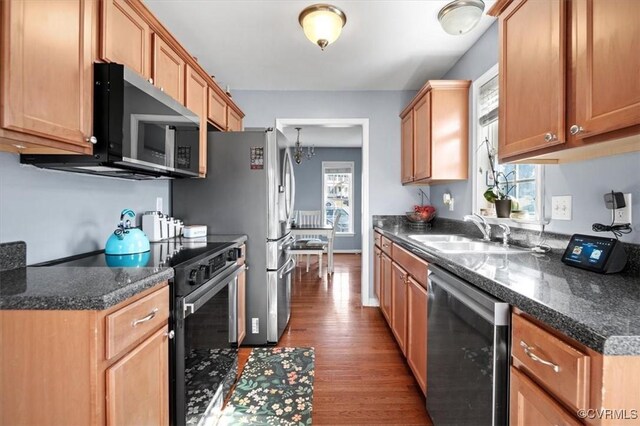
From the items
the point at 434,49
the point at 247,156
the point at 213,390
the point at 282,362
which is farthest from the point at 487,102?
the point at 213,390

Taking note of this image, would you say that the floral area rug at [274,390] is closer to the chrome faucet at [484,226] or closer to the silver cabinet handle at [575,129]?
the chrome faucet at [484,226]

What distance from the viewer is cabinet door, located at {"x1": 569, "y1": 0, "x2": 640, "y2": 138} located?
874mm

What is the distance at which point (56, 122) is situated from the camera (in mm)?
1069

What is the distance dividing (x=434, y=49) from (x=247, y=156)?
1873mm

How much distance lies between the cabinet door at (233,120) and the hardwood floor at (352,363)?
2052 mm

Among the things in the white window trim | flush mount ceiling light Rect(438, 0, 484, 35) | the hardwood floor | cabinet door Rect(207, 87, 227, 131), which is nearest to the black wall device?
the white window trim

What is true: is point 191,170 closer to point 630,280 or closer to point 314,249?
point 630,280

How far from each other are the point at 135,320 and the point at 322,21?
200 cm

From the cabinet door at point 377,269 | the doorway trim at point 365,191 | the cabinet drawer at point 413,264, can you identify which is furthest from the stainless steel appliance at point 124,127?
the cabinet door at point 377,269

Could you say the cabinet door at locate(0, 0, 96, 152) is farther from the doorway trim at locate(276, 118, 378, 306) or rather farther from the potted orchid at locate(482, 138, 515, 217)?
the doorway trim at locate(276, 118, 378, 306)

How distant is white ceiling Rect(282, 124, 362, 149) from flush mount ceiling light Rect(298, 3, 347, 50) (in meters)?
2.96

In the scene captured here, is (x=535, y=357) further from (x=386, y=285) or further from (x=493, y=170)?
(x=386, y=285)

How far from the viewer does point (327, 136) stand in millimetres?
6047
